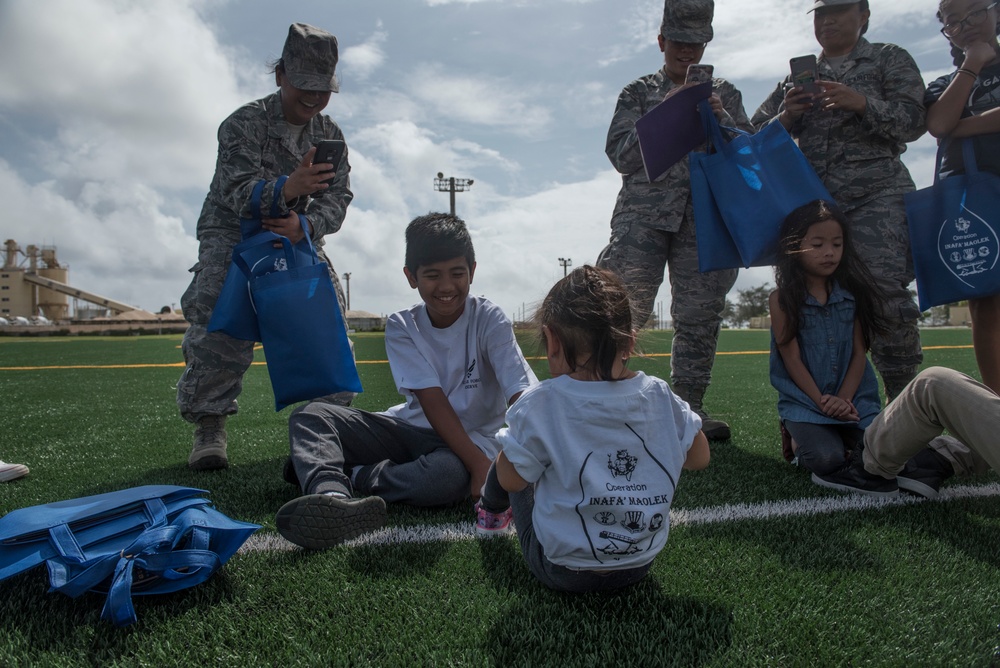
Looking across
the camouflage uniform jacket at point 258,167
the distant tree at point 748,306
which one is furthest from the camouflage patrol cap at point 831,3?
the distant tree at point 748,306

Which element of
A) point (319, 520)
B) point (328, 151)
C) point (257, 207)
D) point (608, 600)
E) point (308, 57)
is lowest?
point (608, 600)

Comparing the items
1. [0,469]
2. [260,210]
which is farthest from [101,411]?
[260,210]

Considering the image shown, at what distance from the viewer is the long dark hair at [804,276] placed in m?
3.04

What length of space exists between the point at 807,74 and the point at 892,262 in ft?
3.25

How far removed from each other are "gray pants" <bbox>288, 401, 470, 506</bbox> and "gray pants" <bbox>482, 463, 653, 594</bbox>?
62 cm

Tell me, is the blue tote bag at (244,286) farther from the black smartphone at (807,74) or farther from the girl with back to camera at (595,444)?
the black smartphone at (807,74)

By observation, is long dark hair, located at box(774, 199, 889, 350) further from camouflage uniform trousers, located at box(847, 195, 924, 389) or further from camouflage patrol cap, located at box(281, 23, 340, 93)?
camouflage patrol cap, located at box(281, 23, 340, 93)

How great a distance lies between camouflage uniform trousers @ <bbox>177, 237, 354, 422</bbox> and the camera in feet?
11.4

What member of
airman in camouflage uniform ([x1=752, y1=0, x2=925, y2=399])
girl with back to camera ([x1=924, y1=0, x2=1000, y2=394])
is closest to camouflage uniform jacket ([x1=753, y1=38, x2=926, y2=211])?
airman in camouflage uniform ([x1=752, y1=0, x2=925, y2=399])

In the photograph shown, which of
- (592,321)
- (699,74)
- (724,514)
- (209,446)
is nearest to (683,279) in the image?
(699,74)

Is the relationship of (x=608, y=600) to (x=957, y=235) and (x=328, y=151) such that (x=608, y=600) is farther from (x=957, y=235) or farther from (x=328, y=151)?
(x=957, y=235)

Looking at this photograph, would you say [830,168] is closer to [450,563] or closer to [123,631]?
[450,563]

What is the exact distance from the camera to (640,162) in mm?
3861

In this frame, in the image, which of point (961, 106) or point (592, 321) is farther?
point (961, 106)
